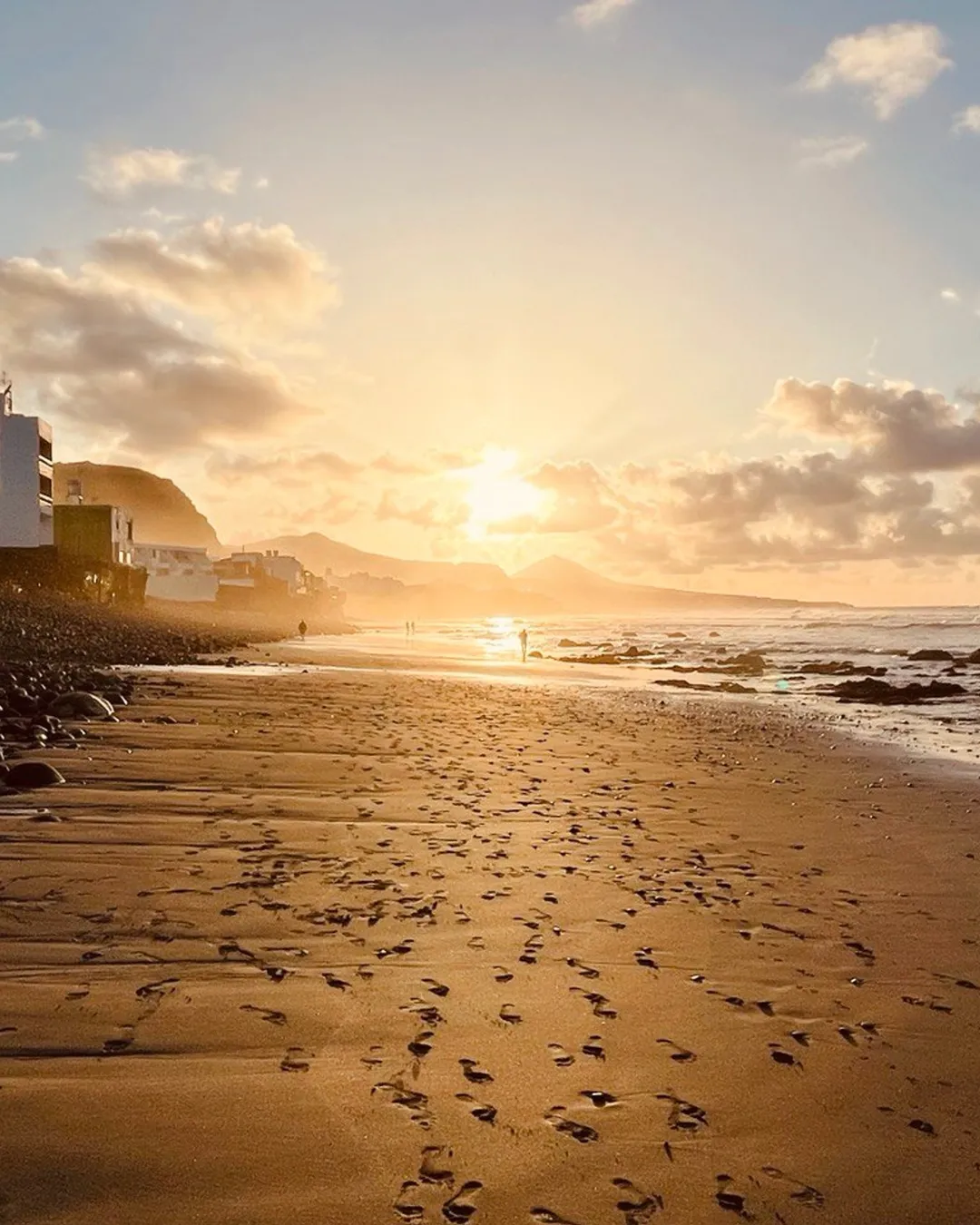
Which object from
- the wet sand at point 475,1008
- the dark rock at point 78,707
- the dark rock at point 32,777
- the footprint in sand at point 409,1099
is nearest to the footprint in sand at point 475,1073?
the wet sand at point 475,1008

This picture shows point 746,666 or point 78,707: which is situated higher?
point 78,707

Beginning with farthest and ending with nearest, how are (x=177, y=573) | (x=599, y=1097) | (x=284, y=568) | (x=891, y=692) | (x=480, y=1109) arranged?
1. (x=284, y=568)
2. (x=177, y=573)
3. (x=891, y=692)
4. (x=599, y=1097)
5. (x=480, y=1109)

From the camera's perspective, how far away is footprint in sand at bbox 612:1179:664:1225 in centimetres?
375

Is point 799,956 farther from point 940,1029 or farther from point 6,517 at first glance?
point 6,517

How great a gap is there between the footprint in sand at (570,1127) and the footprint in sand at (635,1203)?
→ 32 cm

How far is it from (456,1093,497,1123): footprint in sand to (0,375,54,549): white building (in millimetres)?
63612

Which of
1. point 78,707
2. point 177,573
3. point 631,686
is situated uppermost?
point 177,573

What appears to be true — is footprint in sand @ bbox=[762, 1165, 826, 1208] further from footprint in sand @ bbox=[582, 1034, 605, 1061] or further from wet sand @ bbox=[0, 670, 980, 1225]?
footprint in sand @ bbox=[582, 1034, 605, 1061]

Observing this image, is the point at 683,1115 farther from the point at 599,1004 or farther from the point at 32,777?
the point at 32,777

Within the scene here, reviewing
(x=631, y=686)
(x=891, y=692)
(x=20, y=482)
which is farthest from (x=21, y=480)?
(x=891, y=692)

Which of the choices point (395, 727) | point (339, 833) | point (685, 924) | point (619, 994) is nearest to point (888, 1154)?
point (619, 994)

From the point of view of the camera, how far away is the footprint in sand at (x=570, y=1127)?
14.1ft

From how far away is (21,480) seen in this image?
6153 centimetres

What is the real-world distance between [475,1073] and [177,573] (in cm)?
12045
